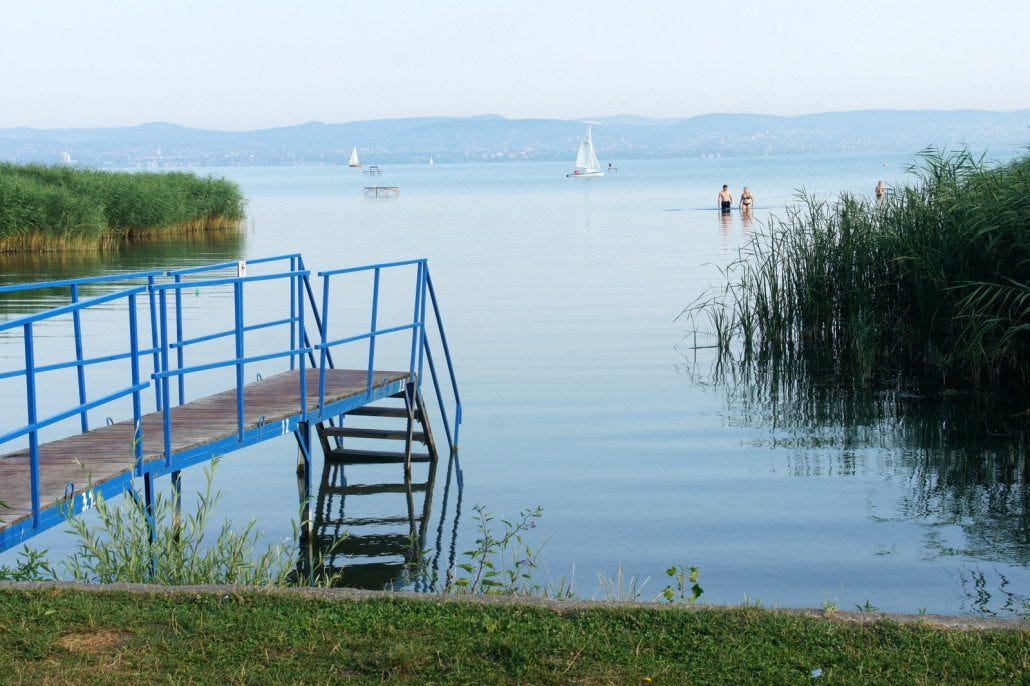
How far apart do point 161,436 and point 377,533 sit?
2.15 m

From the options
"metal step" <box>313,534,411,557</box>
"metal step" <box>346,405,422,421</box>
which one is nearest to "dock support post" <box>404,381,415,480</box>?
"metal step" <box>346,405,422,421</box>

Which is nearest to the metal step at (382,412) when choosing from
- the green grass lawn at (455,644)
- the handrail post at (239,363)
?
the handrail post at (239,363)

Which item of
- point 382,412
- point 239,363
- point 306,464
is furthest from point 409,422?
point 239,363

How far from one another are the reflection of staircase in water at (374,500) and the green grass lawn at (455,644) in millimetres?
2639

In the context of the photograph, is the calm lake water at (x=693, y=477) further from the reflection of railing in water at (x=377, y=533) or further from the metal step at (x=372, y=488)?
the metal step at (x=372, y=488)

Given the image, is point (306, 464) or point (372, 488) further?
point (372, 488)

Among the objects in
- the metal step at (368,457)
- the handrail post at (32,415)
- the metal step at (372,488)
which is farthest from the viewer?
the metal step at (368,457)

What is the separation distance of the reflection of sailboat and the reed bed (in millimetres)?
6117

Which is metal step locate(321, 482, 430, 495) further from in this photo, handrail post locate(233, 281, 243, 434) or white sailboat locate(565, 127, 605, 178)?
white sailboat locate(565, 127, 605, 178)

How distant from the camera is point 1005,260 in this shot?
550 inches

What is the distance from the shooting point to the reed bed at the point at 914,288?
13852 mm

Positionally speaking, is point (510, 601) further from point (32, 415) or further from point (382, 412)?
point (382, 412)

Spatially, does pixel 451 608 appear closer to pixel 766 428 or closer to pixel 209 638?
pixel 209 638

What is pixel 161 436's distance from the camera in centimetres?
939
